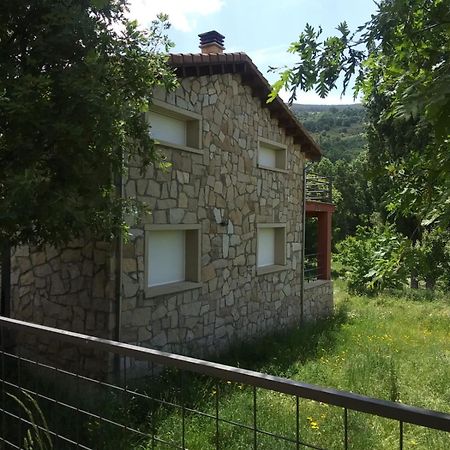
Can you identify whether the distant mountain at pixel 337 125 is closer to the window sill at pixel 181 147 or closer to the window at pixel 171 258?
the window sill at pixel 181 147

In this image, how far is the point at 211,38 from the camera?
9039mm

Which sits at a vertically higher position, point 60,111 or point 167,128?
point 167,128

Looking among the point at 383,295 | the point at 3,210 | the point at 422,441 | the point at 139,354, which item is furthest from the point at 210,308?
the point at 383,295

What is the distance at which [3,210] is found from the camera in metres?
3.34

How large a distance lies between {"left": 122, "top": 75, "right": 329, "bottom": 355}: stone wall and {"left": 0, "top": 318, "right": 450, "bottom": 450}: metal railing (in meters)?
0.97

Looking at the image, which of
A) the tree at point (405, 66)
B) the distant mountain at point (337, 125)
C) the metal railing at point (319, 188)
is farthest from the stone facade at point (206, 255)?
the distant mountain at point (337, 125)

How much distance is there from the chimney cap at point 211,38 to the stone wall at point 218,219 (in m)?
0.79

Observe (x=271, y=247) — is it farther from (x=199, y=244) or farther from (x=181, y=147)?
(x=181, y=147)

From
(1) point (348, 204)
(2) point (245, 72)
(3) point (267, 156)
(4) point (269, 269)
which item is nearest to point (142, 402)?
(4) point (269, 269)

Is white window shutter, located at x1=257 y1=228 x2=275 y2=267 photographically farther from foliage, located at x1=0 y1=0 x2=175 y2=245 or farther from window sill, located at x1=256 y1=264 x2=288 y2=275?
foliage, located at x1=0 y1=0 x2=175 y2=245

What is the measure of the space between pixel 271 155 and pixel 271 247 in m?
2.21

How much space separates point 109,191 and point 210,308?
425 centimetres

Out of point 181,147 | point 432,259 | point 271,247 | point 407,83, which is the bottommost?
point 271,247

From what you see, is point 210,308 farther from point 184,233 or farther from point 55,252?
point 55,252
